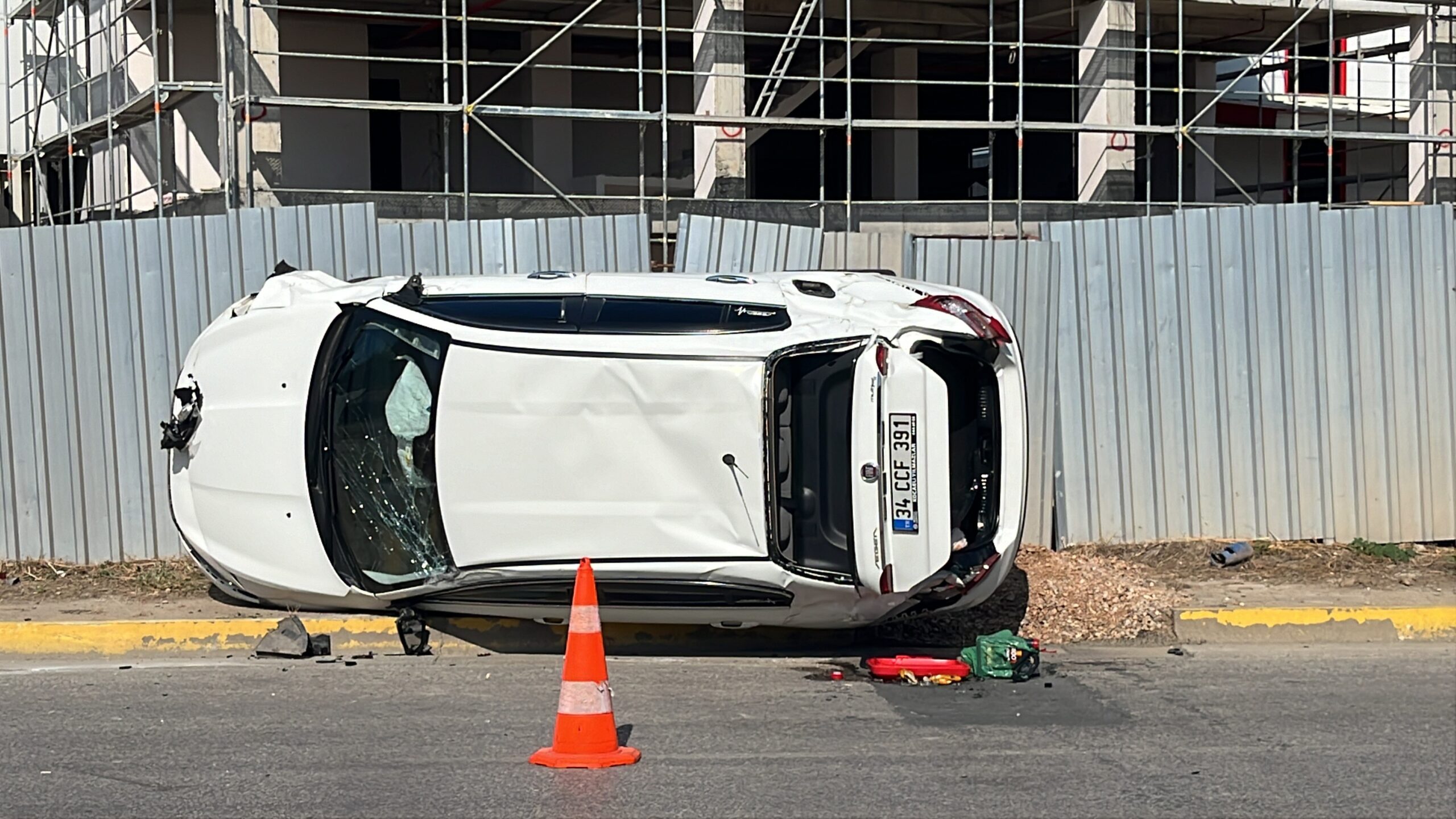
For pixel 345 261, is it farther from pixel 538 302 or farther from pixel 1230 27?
pixel 1230 27

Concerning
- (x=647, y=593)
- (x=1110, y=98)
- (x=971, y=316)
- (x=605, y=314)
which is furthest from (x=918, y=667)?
(x=1110, y=98)

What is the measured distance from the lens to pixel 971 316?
7.89m

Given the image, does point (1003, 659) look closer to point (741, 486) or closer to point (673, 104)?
point (741, 486)

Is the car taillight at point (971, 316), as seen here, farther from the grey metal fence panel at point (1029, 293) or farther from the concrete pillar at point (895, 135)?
the concrete pillar at point (895, 135)

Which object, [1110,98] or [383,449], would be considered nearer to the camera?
[383,449]

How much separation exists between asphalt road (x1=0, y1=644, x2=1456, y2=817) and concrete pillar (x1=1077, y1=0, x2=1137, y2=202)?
1280cm

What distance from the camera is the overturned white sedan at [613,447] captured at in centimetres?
755

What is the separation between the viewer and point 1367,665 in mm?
8164

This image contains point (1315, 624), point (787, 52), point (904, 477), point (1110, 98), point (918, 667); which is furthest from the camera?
point (1110, 98)

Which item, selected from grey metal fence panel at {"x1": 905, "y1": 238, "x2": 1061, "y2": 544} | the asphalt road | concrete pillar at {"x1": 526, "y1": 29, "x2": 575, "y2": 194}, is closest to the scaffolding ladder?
concrete pillar at {"x1": 526, "y1": 29, "x2": 575, "y2": 194}

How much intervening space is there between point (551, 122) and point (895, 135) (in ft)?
20.5

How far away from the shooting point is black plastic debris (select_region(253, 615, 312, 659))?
26.3 ft

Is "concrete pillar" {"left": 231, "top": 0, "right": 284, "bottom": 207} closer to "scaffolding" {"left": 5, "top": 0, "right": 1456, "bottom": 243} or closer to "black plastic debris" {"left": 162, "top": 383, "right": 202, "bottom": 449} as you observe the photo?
"scaffolding" {"left": 5, "top": 0, "right": 1456, "bottom": 243}

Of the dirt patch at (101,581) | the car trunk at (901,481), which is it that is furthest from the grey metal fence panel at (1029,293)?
the dirt patch at (101,581)
